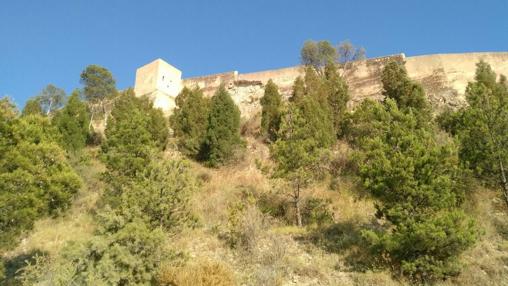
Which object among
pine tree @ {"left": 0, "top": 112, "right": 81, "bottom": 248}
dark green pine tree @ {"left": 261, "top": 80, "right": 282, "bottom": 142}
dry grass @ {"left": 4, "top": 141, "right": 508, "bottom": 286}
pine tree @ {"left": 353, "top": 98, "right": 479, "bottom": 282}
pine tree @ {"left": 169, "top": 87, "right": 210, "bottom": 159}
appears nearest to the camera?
pine tree @ {"left": 353, "top": 98, "right": 479, "bottom": 282}

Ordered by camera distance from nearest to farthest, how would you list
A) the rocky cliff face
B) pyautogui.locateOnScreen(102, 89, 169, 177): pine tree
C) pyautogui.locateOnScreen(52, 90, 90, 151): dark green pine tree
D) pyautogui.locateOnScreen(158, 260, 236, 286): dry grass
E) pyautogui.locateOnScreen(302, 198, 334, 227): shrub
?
pyautogui.locateOnScreen(158, 260, 236, 286): dry grass, pyautogui.locateOnScreen(302, 198, 334, 227): shrub, pyautogui.locateOnScreen(102, 89, 169, 177): pine tree, pyautogui.locateOnScreen(52, 90, 90, 151): dark green pine tree, the rocky cliff face

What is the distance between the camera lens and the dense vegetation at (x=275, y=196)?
25.4 feet

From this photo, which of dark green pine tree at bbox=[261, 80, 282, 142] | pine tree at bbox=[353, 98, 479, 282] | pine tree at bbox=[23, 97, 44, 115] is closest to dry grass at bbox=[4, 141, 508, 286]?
pine tree at bbox=[353, 98, 479, 282]

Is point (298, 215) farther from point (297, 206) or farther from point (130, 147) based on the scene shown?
point (130, 147)

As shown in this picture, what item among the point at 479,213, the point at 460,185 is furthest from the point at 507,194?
the point at 460,185

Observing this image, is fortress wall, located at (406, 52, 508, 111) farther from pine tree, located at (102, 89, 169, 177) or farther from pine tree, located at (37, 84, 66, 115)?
pine tree, located at (37, 84, 66, 115)

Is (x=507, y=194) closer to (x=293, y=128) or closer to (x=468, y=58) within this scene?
(x=293, y=128)

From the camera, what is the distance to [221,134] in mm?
16406

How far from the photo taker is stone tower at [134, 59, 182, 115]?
28922 mm

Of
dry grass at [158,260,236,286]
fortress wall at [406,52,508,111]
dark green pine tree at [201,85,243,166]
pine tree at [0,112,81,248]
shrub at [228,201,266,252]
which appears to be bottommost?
dry grass at [158,260,236,286]

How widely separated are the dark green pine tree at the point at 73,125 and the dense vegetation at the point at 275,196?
257 cm

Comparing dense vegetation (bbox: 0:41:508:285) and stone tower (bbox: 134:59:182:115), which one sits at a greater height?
stone tower (bbox: 134:59:182:115)

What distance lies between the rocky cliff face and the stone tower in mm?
2846

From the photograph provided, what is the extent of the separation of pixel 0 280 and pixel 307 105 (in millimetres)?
11208
